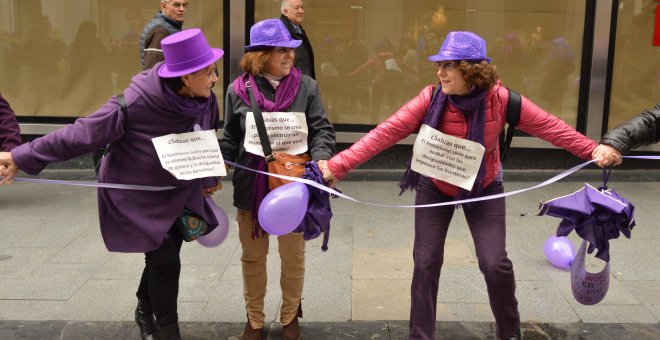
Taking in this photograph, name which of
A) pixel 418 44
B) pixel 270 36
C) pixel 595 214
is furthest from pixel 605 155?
pixel 418 44

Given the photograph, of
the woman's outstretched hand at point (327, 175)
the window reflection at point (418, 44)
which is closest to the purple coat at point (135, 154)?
the woman's outstretched hand at point (327, 175)

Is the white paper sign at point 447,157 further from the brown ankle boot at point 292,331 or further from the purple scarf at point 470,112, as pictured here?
the brown ankle boot at point 292,331

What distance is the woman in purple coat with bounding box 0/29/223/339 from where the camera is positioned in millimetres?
3549

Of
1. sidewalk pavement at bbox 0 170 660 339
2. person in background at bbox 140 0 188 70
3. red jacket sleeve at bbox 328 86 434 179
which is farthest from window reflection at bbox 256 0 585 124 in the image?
red jacket sleeve at bbox 328 86 434 179

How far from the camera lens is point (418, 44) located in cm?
864

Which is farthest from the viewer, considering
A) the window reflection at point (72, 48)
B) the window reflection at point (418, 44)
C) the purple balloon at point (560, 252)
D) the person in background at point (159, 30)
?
the window reflection at point (72, 48)

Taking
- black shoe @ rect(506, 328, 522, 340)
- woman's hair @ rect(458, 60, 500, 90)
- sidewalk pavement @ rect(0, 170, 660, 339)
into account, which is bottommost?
sidewalk pavement @ rect(0, 170, 660, 339)

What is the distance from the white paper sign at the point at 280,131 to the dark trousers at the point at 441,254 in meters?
0.70

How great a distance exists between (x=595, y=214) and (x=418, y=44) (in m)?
5.08

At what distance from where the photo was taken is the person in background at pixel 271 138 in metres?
3.96

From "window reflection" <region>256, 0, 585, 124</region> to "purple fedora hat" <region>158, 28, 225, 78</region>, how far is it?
502 centimetres

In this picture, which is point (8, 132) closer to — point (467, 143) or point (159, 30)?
point (159, 30)

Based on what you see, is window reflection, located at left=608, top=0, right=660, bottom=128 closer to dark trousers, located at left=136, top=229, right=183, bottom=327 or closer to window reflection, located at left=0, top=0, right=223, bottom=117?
window reflection, located at left=0, top=0, right=223, bottom=117

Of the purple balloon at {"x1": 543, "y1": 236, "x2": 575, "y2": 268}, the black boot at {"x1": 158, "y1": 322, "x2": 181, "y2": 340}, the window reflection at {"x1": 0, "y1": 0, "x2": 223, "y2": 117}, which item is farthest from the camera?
the window reflection at {"x1": 0, "y1": 0, "x2": 223, "y2": 117}
